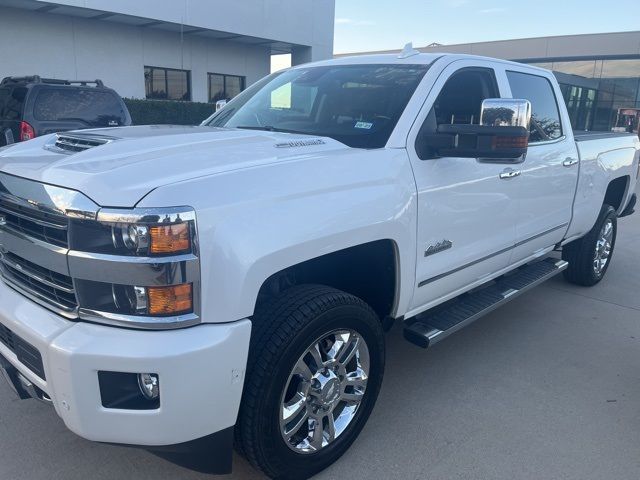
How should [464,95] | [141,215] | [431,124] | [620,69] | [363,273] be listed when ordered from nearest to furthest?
[141,215]
[363,273]
[431,124]
[464,95]
[620,69]

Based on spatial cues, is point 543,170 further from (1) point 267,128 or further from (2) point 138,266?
(2) point 138,266

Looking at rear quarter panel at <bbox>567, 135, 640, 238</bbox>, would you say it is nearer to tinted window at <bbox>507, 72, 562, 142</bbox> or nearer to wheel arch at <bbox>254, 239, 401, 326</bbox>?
tinted window at <bbox>507, 72, 562, 142</bbox>

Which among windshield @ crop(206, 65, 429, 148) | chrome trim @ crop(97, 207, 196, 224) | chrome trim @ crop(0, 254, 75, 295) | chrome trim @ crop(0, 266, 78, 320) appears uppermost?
windshield @ crop(206, 65, 429, 148)

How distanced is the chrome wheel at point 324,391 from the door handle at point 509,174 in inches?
61.5

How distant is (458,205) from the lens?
320 cm

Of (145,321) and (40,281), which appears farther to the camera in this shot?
(40,281)

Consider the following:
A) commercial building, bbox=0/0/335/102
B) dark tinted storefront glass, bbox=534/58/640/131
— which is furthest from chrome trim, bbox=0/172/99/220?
dark tinted storefront glass, bbox=534/58/640/131

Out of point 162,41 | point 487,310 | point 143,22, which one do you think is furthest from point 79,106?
point 162,41

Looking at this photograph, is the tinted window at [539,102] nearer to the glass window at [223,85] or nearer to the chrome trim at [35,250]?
the chrome trim at [35,250]

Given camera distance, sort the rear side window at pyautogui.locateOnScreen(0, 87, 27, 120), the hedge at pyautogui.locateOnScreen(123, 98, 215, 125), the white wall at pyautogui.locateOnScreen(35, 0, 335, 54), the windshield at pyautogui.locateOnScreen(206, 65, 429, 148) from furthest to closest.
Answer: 1. the hedge at pyautogui.locateOnScreen(123, 98, 215, 125)
2. the white wall at pyautogui.locateOnScreen(35, 0, 335, 54)
3. the rear side window at pyautogui.locateOnScreen(0, 87, 27, 120)
4. the windshield at pyautogui.locateOnScreen(206, 65, 429, 148)

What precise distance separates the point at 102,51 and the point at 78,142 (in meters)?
16.8

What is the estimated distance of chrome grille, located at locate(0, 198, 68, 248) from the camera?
6.84 ft

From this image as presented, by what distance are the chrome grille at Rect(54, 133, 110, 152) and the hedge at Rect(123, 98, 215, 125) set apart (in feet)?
45.1

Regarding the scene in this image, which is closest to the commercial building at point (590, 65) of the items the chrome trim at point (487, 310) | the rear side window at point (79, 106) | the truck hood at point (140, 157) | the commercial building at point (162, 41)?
the commercial building at point (162, 41)
